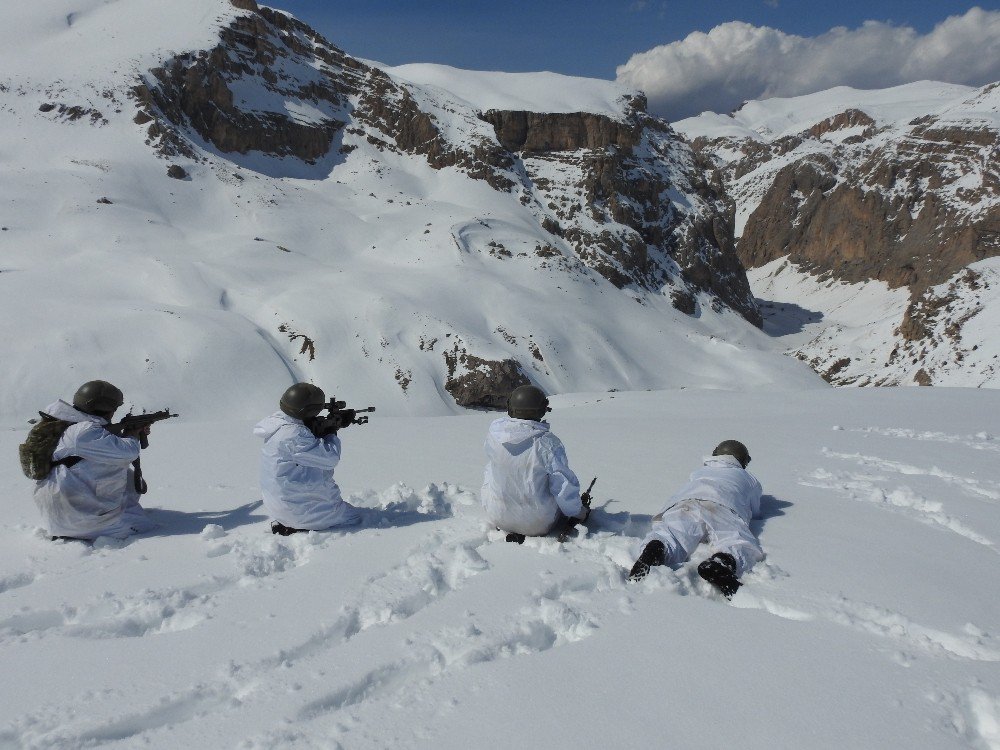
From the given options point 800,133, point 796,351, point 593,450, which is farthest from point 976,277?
point 800,133

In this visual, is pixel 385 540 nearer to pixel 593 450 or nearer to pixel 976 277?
pixel 593 450

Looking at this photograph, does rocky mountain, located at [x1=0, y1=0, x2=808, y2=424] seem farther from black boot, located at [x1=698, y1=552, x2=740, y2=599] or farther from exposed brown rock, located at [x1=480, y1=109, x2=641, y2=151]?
black boot, located at [x1=698, y1=552, x2=740, y2=599]

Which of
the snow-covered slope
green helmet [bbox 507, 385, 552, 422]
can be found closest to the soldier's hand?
the snow-covered slope

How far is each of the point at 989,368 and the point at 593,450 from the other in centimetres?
2660

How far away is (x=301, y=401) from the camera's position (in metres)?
4.36

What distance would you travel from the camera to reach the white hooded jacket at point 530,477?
4211 millimetres

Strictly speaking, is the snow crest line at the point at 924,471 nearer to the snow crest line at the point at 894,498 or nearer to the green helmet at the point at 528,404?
the snow crest line at the point at 894,498

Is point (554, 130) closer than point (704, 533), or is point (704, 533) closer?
point (704, 533)

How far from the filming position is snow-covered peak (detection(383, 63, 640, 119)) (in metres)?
60.2

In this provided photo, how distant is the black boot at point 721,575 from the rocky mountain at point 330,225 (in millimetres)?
22882

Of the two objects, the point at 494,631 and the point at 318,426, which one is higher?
the point at 318,426

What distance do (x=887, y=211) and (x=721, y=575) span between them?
105 metres

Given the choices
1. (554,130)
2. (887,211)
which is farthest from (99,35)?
(887,211)

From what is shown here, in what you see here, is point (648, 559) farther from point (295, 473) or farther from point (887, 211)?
point (887, 211)
